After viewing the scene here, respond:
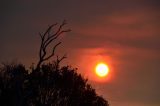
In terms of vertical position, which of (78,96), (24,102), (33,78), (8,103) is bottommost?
(24,102)

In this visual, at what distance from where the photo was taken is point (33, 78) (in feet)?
205

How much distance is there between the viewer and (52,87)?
228ft

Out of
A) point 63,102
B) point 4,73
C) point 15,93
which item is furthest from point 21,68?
point 15,93

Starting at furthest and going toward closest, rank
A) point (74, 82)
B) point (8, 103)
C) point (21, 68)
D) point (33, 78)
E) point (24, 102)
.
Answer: point (74, 82) < point (21, 68) < point (33, 78) < point (8, 103) < point (24, 102)

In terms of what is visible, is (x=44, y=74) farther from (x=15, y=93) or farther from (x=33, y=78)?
(x=15, y=93)

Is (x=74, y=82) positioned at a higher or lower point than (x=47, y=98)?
higher

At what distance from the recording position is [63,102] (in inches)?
2813

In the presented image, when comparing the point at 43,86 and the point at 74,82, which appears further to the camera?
the point at 74,82

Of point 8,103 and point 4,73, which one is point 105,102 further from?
point 8,103

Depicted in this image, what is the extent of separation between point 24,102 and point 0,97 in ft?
35.6

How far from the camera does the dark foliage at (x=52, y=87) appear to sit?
60.5 metres

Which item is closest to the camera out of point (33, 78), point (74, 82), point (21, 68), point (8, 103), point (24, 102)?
point (24, 102)

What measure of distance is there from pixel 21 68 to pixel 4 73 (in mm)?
2675

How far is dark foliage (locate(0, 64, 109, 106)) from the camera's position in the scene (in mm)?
60478
